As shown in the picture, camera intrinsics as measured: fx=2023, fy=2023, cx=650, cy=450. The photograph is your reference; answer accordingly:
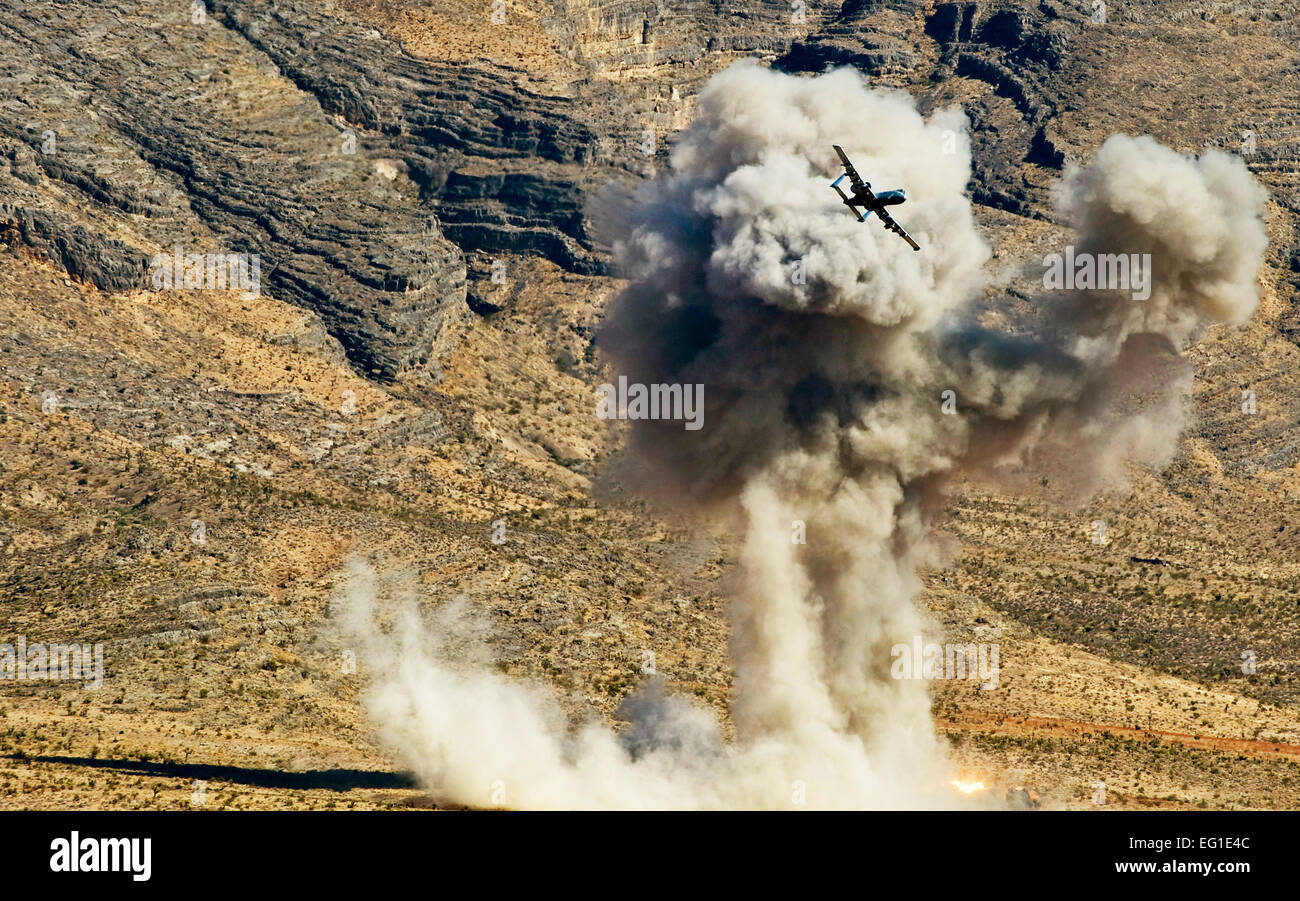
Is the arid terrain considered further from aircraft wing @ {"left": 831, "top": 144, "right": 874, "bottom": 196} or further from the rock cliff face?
aircraft wing @ {"left": 831, "top": 144, "right": 874, "bottom": 196}

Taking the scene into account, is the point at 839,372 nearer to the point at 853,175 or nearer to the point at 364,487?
the point at 853,175

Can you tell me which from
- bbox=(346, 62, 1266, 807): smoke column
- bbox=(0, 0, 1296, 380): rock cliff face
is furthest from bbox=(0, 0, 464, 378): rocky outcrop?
bbox=(346, 62, 1266, 807): smoke column

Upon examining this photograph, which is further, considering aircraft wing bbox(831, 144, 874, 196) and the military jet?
the military jet

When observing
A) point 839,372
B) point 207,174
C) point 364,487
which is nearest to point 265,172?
point 207,174

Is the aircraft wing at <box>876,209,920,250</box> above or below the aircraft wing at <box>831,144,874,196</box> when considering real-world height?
below

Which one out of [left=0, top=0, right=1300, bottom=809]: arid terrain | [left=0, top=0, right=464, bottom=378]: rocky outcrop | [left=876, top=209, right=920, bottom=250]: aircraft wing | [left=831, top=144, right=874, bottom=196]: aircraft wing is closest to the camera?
[left=831, top=144, right=874, bottom=196]: aircraft wing

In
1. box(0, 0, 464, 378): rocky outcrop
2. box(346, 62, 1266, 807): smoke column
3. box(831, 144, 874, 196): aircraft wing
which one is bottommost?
box(346, 62, 1266, 807): smoke column

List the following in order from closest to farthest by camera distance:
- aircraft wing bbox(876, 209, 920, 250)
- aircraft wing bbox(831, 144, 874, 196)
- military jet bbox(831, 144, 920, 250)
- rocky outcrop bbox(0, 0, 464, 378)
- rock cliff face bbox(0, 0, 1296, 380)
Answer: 1. aircraft wing bbox(831, 144, 874, 196)
2. military jet bbox(831, 144, 920, 250)
3. aircraft wing bbox(876, 209, 920, 250)
4. rock cliff face bbox(0, 0, 1296, 380)
5. rocky outcrop bbox(0, 0, 464, 378)

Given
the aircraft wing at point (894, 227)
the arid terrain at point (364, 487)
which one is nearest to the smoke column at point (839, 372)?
the aircraft wing at point (894, 227)
